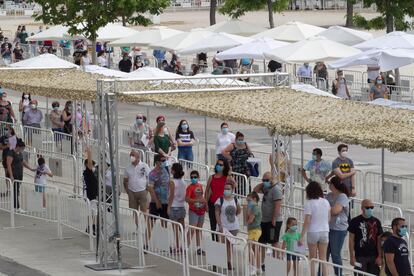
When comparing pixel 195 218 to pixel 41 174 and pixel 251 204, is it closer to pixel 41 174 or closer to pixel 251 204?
pixel 251 204

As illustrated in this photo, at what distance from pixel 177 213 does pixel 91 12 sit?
25.3 m

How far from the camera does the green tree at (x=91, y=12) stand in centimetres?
4644

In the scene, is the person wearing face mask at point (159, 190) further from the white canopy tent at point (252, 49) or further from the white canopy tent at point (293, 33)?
the white canopy tent at point (293, 33)

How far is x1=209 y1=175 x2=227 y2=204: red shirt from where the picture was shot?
850 inches

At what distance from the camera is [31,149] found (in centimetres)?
3164

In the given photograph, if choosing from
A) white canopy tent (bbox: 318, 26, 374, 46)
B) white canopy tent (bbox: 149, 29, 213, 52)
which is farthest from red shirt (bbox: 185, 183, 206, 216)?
white canopy tent (bbox: 149, 29, 213, 52)

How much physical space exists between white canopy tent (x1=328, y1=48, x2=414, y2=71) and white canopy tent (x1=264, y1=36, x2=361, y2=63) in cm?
166

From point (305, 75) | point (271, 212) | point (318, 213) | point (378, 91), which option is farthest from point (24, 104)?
point (318, 213)

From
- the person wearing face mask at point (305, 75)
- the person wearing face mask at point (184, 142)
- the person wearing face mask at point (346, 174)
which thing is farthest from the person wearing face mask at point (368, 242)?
the person wearing face mask at point (305, 75)

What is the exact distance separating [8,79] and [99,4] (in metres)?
19.3

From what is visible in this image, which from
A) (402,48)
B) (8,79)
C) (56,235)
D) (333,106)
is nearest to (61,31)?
(402,48)

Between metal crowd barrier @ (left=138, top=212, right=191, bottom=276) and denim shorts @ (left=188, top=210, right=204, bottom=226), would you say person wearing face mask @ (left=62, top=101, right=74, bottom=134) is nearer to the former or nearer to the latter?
metal crowd barrier @ (left=138, top=212, right=191, bottom=276)

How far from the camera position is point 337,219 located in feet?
63.7

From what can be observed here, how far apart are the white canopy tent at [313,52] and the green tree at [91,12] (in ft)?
31.4
